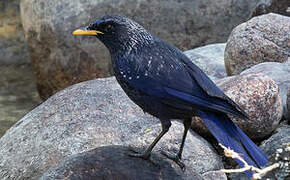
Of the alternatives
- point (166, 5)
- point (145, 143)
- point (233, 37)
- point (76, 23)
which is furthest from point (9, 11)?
point (145, 143)

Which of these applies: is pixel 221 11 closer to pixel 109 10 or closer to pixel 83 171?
pixel 109 10

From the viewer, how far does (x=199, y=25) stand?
793 cm

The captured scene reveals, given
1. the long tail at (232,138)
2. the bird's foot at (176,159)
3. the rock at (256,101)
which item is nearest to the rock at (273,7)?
the rock at (256,101)

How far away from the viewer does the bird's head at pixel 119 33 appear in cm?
393

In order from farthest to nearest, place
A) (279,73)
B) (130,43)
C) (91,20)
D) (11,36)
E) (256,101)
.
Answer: (11,36), (91,20), (279,73), (256,101), (130,43)

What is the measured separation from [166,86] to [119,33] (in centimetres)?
59

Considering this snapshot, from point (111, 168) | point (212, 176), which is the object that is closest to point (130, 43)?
point (111, 168)

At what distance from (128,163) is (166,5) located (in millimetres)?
4456

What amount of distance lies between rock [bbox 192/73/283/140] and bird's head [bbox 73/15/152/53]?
1.36 metres

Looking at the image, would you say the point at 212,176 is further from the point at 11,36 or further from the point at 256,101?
the point at 11,36

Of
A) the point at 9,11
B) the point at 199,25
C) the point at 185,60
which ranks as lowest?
the point at 9,11

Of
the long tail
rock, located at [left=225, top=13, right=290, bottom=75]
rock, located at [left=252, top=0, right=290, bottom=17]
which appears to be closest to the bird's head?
the long tail

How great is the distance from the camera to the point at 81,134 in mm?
4672

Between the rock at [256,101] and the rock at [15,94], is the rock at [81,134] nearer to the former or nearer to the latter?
the rock at [256,101]
